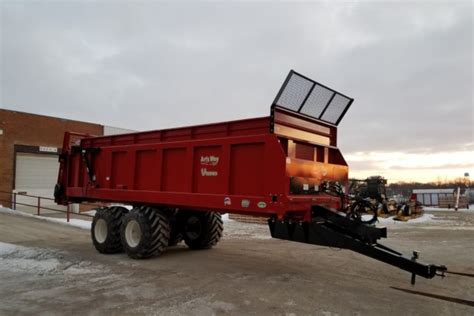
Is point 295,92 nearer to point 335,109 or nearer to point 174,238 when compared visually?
point 335,109

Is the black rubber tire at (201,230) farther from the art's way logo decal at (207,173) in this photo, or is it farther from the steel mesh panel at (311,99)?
the steel mesh panel at (311,99)

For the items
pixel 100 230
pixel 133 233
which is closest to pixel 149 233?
pixel 133 233

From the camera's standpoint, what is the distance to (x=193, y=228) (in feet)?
35.6

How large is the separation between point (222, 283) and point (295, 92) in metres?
3.70

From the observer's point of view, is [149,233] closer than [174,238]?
Yes

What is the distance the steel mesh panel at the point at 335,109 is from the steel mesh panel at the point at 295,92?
0.96 metres

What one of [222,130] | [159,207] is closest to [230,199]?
[222,130]

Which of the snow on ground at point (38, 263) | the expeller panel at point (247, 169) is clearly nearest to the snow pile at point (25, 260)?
the snow on ground at point (38, 263)

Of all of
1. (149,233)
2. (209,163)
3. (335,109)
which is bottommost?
(149,233)

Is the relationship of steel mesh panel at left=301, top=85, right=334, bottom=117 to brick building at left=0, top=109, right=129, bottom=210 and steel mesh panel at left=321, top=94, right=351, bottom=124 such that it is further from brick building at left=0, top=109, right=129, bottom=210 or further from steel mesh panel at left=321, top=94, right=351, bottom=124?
brick building at left=0, top=109, right=129, bottom=210

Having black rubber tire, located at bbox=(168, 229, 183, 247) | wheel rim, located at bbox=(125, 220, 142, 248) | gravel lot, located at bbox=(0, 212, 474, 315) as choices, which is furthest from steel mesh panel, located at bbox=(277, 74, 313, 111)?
black rubber tire, located at bbox=(168, 229, 183, 247)

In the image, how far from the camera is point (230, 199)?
→ 7766mm

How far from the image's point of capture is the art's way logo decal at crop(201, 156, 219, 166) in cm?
820

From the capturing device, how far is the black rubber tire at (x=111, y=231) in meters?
9.89
